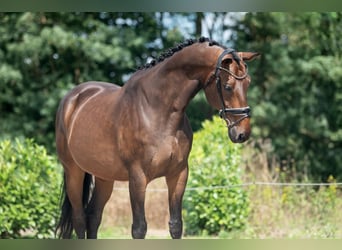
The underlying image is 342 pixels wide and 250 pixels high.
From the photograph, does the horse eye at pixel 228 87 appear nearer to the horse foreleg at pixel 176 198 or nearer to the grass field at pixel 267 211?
the horse foreleg at pixel 176 198

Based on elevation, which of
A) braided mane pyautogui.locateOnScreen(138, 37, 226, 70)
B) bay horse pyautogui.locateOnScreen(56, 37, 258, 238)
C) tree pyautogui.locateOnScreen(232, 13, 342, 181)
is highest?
tree pyautogui.locateOnScreen(232, 13, 342, 181)

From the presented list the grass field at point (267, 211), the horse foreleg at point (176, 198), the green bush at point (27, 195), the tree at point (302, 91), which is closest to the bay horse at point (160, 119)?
the horse foreleg at point (176, 198)

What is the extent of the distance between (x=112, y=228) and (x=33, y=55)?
17.7ft

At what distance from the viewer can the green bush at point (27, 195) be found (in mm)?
8336

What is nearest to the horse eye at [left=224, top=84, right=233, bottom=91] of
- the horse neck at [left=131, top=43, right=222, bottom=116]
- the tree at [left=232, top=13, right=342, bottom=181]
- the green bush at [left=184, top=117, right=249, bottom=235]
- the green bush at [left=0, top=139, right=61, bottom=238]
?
the horse neck at [left=131, top=43, right=222, bottom=116]

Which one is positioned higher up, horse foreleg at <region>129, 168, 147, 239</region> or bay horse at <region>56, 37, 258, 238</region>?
bay horse at <region>56, 37, 258, 238</region>

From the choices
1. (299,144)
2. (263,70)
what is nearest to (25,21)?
(263,70)

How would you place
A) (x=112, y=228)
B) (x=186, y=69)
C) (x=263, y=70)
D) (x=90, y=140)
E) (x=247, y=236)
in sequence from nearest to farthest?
(x=186, y=69) < (x=90, y=140) < (x=247, y=236) < (x=112, y=228) < (x=263, y=70)

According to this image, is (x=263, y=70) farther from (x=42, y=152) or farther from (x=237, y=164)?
(x=42, y=152)

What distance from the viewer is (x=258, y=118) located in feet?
44.6

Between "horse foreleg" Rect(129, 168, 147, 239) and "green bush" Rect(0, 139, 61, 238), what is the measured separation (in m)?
4.28

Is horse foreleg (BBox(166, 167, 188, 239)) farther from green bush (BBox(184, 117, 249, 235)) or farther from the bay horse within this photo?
green bush (BBox(184, 117, 249, 235))

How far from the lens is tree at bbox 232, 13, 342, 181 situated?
531 inches

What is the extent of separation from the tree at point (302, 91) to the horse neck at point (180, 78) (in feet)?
29.6
